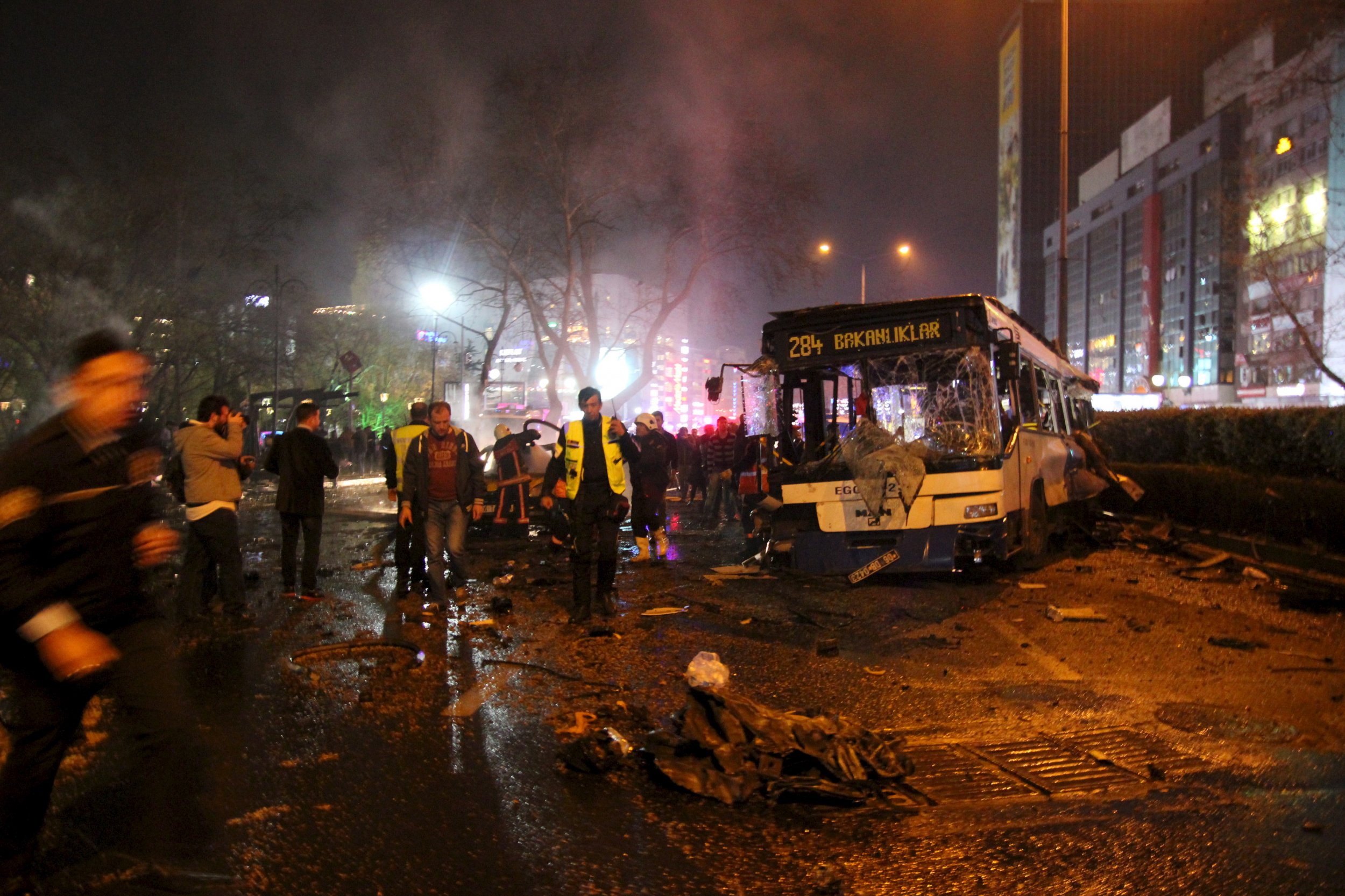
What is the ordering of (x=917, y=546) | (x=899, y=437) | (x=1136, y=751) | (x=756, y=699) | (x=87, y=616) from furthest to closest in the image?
1. (x=899, y=437)
2. (x=917, y=546)
3. (x=756, y=699)
4. (x=1136, y=751)
5. (x=87, y=616)

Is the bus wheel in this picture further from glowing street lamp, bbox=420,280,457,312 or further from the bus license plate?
glowing street lamp, bbox=420,280,457,312

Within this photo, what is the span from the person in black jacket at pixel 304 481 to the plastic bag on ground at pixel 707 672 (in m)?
4.54

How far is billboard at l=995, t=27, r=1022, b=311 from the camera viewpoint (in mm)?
142250

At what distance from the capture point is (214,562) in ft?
25.5

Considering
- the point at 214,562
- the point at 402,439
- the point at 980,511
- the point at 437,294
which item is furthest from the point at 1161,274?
the point at 214,562

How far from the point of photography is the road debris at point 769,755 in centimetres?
390

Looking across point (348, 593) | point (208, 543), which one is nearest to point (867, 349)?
point (348, 593)

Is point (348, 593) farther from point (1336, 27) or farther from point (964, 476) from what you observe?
point (1336, 27)

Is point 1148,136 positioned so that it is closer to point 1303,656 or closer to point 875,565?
point 875,565

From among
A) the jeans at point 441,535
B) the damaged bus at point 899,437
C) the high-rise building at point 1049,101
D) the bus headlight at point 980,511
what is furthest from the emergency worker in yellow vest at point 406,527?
the high-rise building at point 1049,101

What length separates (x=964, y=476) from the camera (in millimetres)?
8922

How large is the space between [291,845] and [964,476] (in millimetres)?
7071

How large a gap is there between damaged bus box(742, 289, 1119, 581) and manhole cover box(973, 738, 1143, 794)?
14.7ft

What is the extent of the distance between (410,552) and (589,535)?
8.06ft
